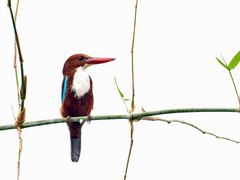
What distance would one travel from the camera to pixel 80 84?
2139 millimetres

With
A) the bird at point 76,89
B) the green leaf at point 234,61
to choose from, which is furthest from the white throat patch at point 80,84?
the green leaf at point 234,61

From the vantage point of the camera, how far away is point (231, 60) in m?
1.12

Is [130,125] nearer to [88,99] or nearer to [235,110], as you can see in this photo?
[235,110]

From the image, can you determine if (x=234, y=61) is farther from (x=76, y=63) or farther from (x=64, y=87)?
(x=64, y=87)

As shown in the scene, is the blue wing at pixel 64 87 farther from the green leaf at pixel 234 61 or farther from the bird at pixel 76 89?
the green leaf at pixel 234 61

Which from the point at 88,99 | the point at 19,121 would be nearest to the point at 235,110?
the point at 19,121

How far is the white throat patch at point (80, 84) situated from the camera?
6.88ft

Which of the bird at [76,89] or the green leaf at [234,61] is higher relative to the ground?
the green leaf at [234,61]

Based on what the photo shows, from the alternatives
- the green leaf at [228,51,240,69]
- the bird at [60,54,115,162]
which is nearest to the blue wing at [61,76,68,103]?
the bird at [60,54,115,162]

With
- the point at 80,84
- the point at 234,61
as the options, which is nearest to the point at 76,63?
the point at 80,84

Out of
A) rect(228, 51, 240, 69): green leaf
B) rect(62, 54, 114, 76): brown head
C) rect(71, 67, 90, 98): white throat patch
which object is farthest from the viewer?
rect(71, 67, 90, 98): white throat patch

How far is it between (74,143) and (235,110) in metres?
0.83

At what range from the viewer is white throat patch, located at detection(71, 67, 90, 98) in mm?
2098

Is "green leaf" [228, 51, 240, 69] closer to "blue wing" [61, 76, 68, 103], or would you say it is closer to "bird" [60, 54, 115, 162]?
"bird" [60, 54, 115, 162]
